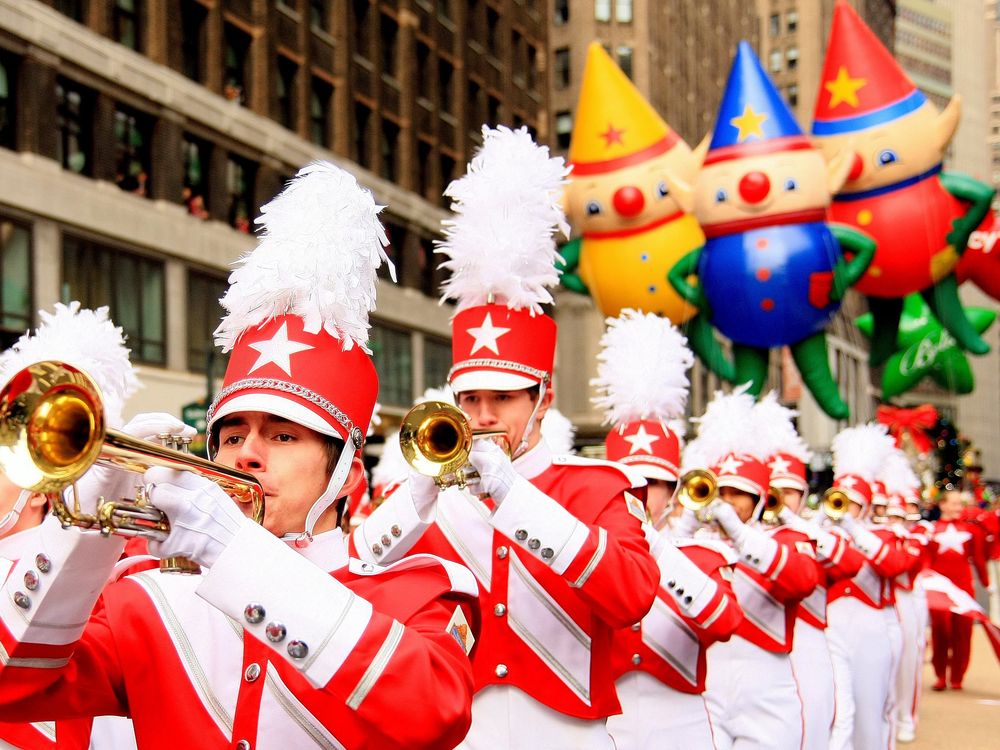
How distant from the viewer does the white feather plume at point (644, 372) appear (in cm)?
657

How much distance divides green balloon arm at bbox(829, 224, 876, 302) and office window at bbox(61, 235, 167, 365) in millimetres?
12122

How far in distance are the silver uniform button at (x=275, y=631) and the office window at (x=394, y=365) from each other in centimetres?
2855

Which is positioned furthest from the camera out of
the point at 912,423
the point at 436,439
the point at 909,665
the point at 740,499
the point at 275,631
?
the point at 912,423

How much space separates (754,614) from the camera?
23.4 feet

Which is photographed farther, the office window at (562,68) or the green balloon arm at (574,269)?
the office window at (562,68)

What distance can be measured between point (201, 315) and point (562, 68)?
31.4 m

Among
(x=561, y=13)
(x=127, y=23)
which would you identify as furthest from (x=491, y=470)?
(x=561, y=13)

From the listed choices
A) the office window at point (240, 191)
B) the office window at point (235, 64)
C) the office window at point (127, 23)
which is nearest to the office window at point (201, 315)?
the office window at point (240, 191)

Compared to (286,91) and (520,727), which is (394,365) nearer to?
(286,91)

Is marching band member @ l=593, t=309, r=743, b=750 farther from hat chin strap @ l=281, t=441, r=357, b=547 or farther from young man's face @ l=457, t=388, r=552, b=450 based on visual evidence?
hat chin strap @ l=281, t=441, r=357, b=547

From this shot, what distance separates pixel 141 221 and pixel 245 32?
19.6 ft

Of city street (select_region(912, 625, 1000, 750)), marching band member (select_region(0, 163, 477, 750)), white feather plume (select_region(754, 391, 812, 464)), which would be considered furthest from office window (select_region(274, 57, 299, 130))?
marching band member (select_region(0, 163, 477, 750))

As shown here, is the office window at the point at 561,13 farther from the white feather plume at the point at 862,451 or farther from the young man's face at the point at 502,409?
the young man's face at the point at 502,409

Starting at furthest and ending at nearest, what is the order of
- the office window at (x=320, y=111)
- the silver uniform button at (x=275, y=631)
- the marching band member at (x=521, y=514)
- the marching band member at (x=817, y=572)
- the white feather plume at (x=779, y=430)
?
1. the office window at (x=320, y=111)
2. the white feather plume at (x=779, y=430)
3. the marching band member at (x=817, y=572)
4. the marching band member at (x=521, y=514)
5. the silver uniform button at (x=275, y=631)
